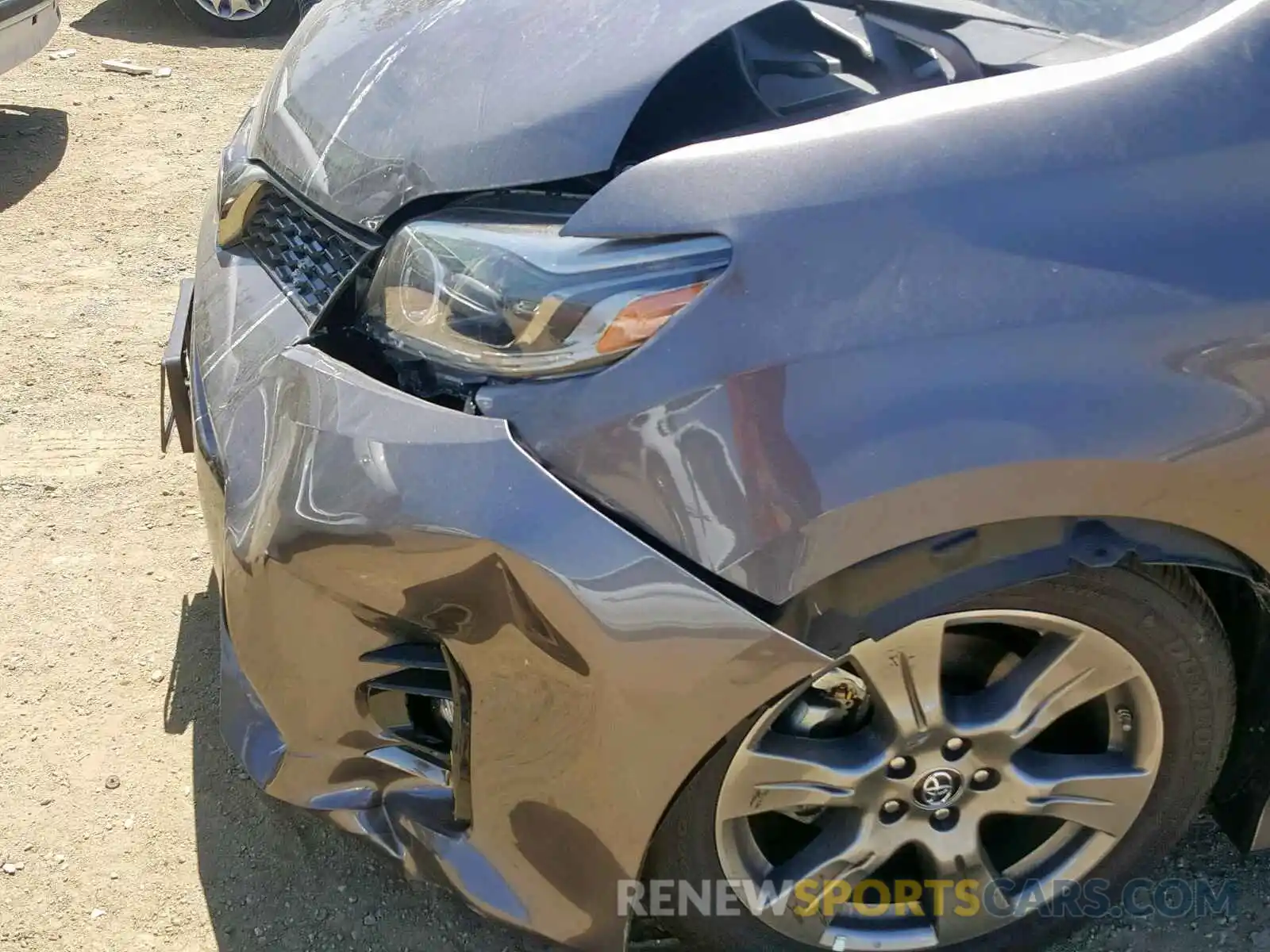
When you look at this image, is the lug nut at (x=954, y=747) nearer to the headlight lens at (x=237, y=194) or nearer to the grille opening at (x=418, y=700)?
the grille opening at (x=418, y=700)

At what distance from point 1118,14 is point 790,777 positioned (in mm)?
1209

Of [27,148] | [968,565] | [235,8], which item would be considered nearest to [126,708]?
[968,565]

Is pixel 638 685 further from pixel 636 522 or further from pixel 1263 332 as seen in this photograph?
pixel 1263 332

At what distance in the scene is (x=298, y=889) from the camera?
2059 mm

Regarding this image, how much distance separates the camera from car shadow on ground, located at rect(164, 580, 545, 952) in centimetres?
197

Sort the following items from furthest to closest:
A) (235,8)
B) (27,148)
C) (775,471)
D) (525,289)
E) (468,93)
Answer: (235,8) → (27,148) → (468,93) → (525,289) → (775,471)

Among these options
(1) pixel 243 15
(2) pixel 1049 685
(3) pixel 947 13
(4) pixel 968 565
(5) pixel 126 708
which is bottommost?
(5) pixel 126 708

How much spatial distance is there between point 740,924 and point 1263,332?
3.55ft

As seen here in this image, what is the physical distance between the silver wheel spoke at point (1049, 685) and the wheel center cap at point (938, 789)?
9 centimetres

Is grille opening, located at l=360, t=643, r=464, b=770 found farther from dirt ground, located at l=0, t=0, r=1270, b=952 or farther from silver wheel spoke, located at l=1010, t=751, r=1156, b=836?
silver wheel spoke, located at l=1010, t=751, r=1156, b=836

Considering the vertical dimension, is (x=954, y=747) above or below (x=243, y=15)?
above

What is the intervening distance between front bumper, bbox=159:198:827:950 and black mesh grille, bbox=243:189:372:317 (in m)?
0.15

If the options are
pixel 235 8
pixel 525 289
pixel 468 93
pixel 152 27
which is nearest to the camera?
pixel 525 289

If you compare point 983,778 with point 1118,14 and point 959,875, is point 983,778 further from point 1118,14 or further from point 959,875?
point 1118,14
